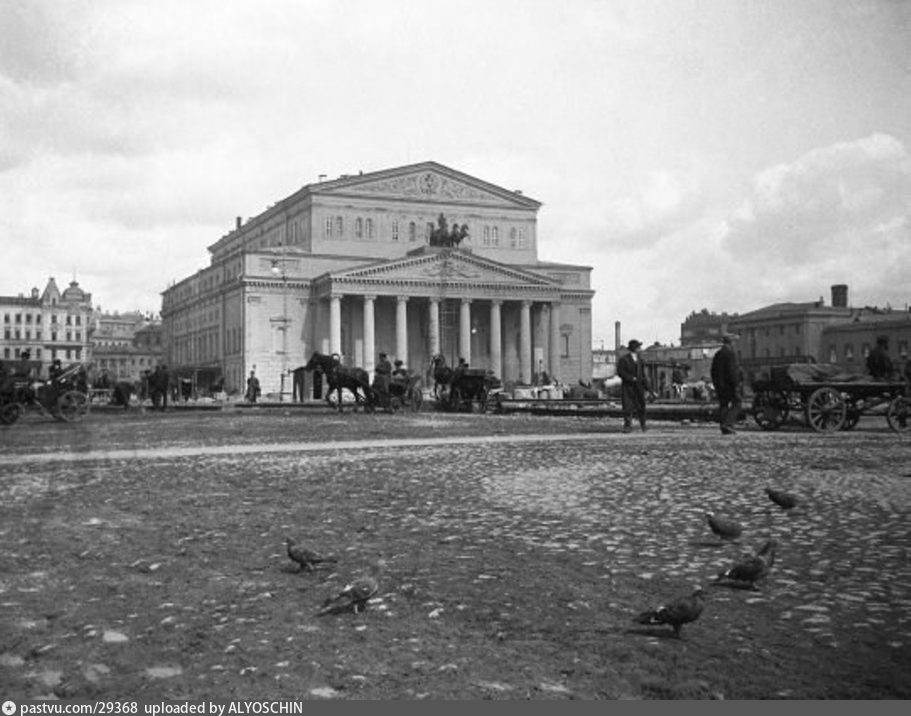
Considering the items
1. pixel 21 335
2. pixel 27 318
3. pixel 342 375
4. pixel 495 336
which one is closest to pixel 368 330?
pixel 495 336

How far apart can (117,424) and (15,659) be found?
22146 millimetres

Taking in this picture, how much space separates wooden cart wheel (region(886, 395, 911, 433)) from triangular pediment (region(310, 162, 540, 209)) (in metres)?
67.5

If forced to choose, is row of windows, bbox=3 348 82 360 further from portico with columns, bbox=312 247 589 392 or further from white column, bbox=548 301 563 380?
white column, bbox=548 301 563 380

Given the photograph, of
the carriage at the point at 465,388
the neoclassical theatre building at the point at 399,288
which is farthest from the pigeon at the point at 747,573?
the neoclassical theatre building at the point at 399,288

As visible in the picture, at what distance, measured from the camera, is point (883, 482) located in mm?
9844

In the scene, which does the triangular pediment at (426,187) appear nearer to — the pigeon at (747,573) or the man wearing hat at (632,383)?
the man wearing hat at (632,383)

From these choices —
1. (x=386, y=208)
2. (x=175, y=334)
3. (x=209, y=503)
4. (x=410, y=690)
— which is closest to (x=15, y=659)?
(x=410, y=690)

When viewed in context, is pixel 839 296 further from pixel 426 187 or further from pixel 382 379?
pixel 382 379

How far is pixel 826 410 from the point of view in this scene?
1911cm

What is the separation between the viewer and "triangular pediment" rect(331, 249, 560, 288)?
3007 inches

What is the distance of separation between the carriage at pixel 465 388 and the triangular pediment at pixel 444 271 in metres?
41.6

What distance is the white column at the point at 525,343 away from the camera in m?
82.4

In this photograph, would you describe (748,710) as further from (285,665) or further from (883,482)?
(883,482)

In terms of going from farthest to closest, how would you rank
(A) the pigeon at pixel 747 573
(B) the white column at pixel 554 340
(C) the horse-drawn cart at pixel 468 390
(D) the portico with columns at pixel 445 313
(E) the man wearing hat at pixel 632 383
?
(B) the white column at pixel 554 340 → (D) the portico with columns at pixel 445 313 → (C) the horse-drawn cart at pixel 468 390 → (E) the man wearing hat at pixel 632 383 → (A) the pigeon at pixel 747 573
